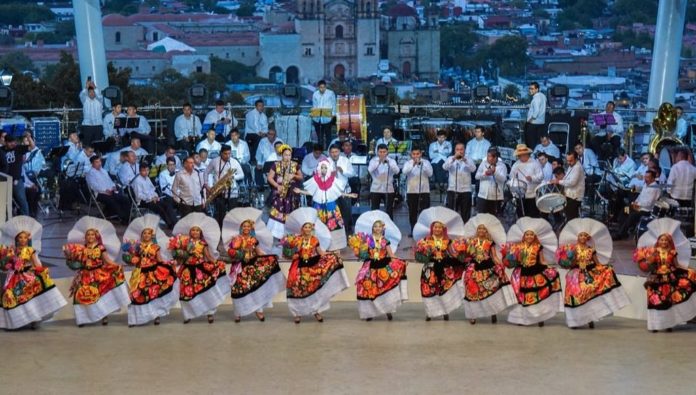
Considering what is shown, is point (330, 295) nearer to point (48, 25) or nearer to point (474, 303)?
point (474, 303)

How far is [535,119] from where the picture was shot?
23.7 m

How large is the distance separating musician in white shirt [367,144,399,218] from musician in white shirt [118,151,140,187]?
3.25 metres

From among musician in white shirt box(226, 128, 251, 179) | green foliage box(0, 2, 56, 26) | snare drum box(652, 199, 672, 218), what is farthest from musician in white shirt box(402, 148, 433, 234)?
green foliage box(0, 2, 56, 26)

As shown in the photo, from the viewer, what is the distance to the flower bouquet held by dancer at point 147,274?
629 inches

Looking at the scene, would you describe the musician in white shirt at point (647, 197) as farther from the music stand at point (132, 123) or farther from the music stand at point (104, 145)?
the music stand at point (132, 123)

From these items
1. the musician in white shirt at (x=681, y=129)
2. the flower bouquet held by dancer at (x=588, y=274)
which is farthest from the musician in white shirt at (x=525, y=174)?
the musician in white shirt at (x=681, y=129)

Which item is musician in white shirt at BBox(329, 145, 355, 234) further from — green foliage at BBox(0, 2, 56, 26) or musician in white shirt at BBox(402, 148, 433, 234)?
green foliage at BBox(0, 2, 56, 26)

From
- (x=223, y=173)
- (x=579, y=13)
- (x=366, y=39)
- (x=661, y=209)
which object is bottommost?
(x=366, y=39)

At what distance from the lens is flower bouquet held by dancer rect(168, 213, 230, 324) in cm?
1600

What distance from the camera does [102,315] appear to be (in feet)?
52.5

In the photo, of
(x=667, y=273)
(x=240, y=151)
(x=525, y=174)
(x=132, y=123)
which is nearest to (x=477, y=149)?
(x=525, y=174)

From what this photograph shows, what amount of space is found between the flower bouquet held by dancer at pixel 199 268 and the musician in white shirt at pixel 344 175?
382 cm

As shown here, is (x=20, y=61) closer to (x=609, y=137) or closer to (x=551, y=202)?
(x=609, y=137)

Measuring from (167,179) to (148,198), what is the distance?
1.20 ft
